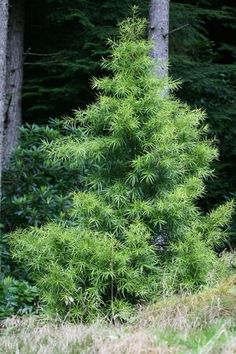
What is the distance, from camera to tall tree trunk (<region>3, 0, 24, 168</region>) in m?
10.2

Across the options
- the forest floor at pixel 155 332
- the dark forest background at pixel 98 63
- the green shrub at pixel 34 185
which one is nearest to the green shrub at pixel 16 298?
the forest floor at pixel 155 332

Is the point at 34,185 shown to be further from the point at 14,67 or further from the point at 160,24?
the point at 14,67

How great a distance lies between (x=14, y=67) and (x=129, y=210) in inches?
229

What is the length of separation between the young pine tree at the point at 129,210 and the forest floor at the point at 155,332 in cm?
41

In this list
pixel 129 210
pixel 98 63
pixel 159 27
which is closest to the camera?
pixel 129 210

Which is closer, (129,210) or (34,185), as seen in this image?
(129,210)

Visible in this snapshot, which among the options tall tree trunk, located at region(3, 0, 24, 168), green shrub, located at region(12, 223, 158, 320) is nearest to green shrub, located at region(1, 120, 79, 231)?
green shrub, located at region(12, 223, 158, 320)

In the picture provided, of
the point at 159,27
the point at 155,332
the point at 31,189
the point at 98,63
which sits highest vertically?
the point at 159,27

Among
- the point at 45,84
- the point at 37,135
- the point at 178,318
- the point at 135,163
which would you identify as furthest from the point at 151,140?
the point at 45,84

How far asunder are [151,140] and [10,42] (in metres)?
5.77

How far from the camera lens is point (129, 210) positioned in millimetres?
5254

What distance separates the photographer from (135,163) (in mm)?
5305

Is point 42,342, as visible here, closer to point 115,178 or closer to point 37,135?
point 115,178

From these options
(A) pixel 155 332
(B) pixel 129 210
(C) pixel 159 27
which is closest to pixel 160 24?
(C) pixel 159 27
